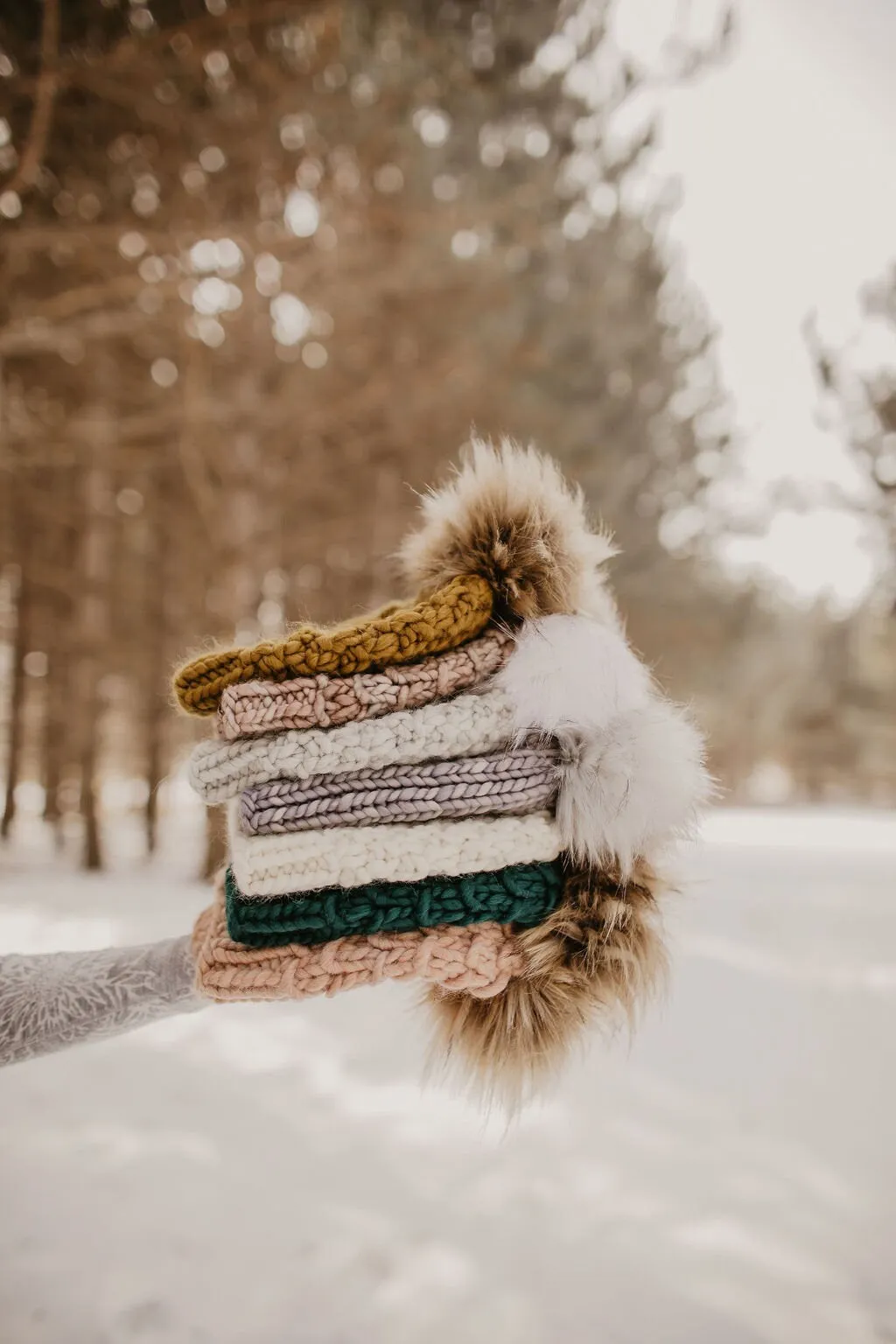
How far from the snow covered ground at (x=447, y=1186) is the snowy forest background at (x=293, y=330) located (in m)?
0.79

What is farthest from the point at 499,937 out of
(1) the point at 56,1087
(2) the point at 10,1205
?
(1) the point at 56,1087

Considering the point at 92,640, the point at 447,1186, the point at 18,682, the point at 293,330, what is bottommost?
the point at 447,1186

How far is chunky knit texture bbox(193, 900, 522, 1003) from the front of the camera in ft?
1.47

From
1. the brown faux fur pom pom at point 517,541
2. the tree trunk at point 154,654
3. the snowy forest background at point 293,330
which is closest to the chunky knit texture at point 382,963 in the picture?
the brown faux fur pom pom at point 517,541

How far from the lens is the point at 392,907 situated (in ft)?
1.47

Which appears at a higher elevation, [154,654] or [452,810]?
[154,654]

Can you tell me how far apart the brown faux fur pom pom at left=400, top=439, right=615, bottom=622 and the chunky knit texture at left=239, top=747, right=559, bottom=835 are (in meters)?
0.11

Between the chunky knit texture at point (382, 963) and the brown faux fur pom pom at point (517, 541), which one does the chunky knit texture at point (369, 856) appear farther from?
the brown faux fur pom pom at point (517, 541)

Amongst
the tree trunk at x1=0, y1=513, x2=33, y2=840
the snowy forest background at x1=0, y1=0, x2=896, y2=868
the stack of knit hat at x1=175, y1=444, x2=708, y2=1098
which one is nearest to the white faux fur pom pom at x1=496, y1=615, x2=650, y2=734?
the stack of knit hat at x1=175, y1=444, x2=708, y2=1098

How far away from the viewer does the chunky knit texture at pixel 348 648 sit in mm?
460

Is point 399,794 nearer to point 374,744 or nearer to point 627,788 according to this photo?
point 374,744

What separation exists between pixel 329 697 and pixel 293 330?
11.0 feet

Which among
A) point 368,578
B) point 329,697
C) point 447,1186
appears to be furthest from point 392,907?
point 368,578

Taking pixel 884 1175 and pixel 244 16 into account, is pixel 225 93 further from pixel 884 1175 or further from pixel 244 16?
pixel 884 1175
